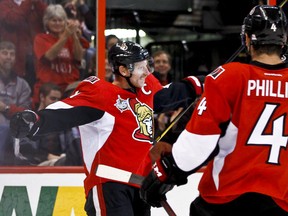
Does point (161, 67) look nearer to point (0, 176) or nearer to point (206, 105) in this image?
point (0, 176)

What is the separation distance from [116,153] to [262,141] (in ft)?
4.72

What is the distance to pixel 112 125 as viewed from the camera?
4.10m

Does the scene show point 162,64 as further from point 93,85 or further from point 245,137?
point 245,137

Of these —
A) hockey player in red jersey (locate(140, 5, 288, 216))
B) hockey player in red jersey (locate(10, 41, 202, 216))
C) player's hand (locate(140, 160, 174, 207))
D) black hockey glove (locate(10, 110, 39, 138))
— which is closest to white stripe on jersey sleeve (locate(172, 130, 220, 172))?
hockey player in red jersey (locate(140, 5, 288, 216))

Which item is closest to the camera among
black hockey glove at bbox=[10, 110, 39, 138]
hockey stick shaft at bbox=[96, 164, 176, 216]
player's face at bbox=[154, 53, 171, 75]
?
black hockey glove at bbox=[10, 110, 39, 138]

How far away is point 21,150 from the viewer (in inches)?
207

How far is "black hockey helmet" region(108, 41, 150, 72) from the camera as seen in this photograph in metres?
4.23

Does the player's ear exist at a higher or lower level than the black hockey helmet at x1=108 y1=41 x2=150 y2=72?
lower

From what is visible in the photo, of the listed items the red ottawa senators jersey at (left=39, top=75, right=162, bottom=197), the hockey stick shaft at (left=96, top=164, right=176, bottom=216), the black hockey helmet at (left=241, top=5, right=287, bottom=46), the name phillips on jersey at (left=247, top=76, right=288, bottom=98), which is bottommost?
the hockey stick shaft at (left=96, top=164, right=176, bottom=216)

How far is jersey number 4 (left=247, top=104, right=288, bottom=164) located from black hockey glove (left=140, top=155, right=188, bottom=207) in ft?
0.88

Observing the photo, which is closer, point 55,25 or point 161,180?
point 161,180

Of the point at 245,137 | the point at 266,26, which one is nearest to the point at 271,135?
the point at 245,137

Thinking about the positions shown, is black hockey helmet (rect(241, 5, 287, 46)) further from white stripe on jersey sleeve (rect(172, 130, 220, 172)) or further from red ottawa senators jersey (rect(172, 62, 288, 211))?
white stripe on jersey sleeve (rect(172, 130, 220, 172))

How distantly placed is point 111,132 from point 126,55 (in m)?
0.41
